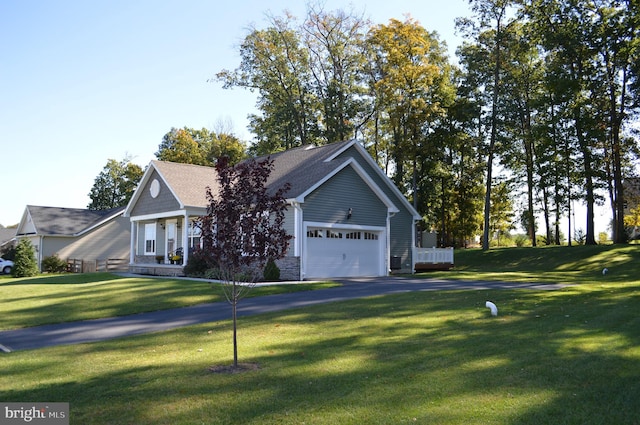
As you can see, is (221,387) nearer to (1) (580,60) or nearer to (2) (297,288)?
(2) (297,288)

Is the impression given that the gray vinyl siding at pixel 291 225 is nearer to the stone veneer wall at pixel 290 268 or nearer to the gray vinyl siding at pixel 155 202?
the stone veneer wall at pixel 290 268

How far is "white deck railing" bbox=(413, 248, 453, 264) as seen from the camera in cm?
3103

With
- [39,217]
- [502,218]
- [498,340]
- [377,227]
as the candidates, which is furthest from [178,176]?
[502,218]

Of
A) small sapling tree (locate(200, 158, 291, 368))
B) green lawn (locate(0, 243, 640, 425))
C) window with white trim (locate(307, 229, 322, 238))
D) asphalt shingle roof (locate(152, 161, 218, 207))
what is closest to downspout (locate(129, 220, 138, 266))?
asphalt shingle roof (locate(152, 161, 218, 207))

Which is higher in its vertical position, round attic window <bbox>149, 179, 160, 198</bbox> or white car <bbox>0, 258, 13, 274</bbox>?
round attic window <bbox>149, 179, 160, 198</bbox>

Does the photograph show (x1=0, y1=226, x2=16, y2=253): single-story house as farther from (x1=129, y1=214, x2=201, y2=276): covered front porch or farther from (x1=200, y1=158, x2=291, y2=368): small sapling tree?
(x1=200, y1=158, x2=291, y2=368): small sapling tree

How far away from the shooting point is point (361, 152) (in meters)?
30.1

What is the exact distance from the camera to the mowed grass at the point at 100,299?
44.8 feet

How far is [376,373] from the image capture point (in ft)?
23.9

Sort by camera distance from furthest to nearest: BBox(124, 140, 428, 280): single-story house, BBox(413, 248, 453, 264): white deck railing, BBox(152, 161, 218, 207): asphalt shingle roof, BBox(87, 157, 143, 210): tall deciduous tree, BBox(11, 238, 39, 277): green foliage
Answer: BBox(87, 157, 143, 210): tall deciduous tree < BBox(11, 238, 39, 277): green foliage < BBox(413, 248, 453, 264): white deck railing < BBox(152, 161, 218, 207): asphalt shingle roof < BBox(124, 140, 428, 280): single-story house

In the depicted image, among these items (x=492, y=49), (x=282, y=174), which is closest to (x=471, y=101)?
(x=492, y=49)

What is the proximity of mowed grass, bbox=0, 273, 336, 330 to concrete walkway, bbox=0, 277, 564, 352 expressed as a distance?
2.06 feet

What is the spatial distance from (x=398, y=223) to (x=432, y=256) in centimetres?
322

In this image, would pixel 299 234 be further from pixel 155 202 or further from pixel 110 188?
pixel 110 188
